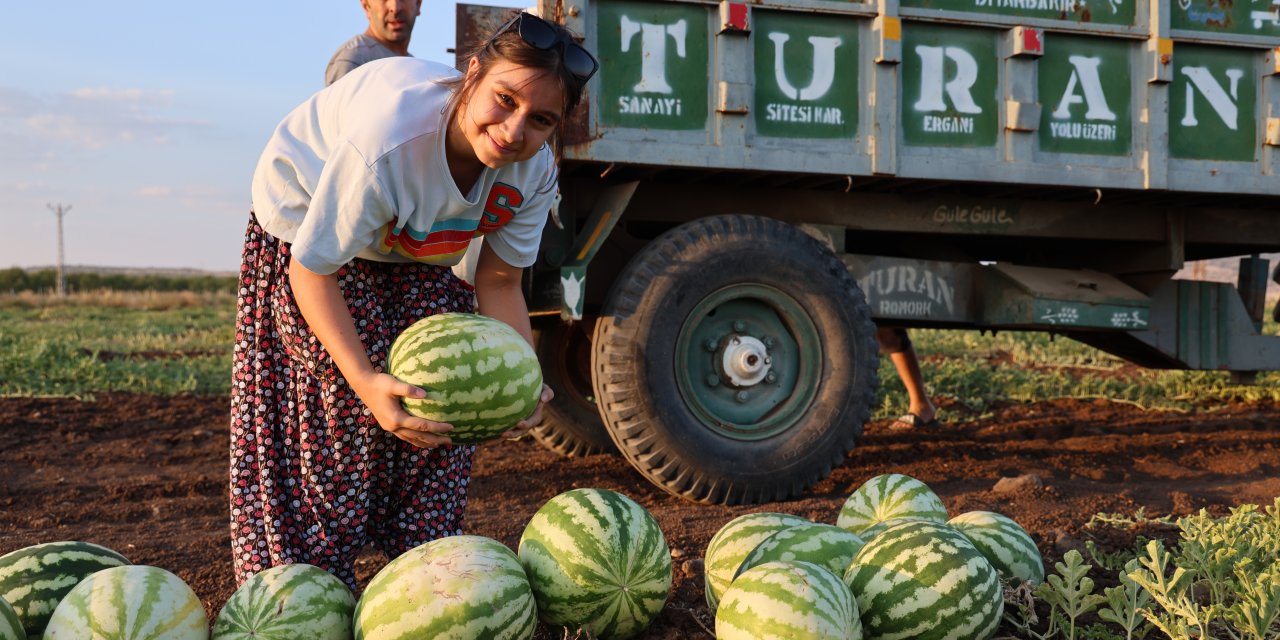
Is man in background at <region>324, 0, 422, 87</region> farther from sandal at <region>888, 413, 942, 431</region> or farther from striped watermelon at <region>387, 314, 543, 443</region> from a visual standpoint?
sandal at <region>888, 413, 942, 431</region>

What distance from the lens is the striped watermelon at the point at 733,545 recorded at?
2.74 metres

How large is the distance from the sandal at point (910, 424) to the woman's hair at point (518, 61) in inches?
216

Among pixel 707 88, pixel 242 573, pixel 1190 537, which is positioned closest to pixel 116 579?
pixel 242 573

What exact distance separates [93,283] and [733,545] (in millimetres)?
51086

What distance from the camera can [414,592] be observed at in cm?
224

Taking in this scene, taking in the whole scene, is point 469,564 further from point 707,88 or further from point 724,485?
point 707,88

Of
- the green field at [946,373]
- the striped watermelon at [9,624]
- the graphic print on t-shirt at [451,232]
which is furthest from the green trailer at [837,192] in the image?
the striped watermelon at [9,624]

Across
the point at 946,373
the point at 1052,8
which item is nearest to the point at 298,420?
the point at 1052,8

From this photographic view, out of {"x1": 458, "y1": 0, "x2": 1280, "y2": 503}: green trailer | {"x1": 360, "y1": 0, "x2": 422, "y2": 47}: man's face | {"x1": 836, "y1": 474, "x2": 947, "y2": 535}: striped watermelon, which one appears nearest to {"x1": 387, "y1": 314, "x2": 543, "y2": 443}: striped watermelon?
{"x1": 836, "y1": 474, "x2": 947, "y2": 535}: striped watermelon

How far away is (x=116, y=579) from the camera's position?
2236 mm

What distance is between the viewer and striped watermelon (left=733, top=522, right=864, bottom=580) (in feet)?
8.52

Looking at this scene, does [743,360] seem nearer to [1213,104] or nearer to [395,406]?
[395,406]

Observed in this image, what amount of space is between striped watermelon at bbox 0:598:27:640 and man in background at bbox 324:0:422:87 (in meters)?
2.94

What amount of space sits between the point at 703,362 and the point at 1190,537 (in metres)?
2.64
